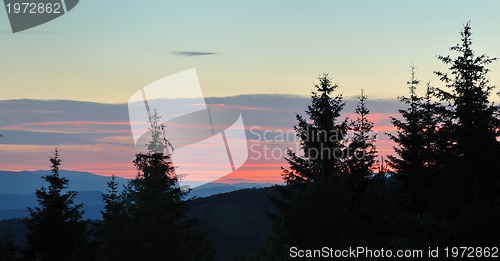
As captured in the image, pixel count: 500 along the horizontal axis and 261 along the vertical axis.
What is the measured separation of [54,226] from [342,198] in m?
25.4

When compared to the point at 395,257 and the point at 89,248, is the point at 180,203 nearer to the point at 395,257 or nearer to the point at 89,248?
the point at 89,248

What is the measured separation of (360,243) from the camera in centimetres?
1650

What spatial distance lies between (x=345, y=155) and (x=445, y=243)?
19.7m

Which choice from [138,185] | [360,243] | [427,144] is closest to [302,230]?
[360,243]

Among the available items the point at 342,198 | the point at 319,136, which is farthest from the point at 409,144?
the point at 342,198

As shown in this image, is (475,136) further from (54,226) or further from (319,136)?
(54,226)

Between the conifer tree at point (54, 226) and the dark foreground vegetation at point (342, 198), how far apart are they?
61 mm

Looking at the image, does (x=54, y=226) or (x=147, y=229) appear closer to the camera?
(x=147, y=229)

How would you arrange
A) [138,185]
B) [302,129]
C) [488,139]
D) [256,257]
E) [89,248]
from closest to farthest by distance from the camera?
[256,257], [138,185], [488,139], [89,248], [302,129]

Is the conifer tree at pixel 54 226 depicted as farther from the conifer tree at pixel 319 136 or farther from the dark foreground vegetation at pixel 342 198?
the conifer tree at pixel 319 136

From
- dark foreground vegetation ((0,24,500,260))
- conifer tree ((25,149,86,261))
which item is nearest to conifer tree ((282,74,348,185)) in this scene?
dark foreground vegetation ((0,24,500,260))

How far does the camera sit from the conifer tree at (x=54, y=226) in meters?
37.7

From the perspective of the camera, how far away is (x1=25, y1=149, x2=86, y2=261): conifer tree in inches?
1484

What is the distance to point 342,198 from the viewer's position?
17.5 meters
